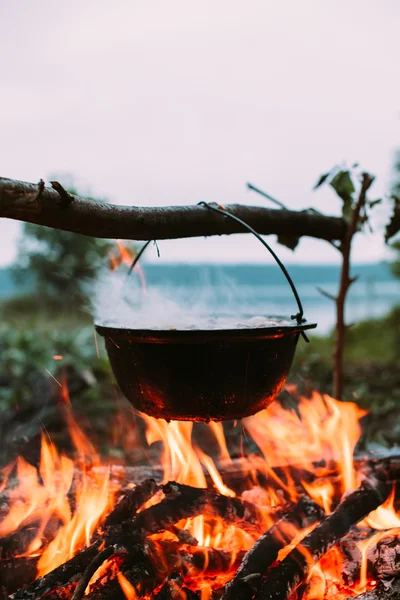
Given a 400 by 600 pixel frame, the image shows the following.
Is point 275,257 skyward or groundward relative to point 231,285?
skyward

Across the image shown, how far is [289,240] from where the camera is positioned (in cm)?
304

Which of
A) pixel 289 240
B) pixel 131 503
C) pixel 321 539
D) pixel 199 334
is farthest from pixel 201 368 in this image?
pixel 289 240

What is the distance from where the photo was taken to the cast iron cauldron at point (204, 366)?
194 cm

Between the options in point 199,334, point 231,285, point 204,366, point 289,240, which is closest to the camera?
point 199,334

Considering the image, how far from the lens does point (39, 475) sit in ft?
9.70

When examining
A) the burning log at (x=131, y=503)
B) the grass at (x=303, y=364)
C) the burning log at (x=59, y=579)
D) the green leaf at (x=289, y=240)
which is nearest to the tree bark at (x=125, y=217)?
the green leaf at (x=289, y=240)

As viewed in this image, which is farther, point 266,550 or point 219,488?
point 219,488

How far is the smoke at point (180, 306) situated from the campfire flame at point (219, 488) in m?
0.67

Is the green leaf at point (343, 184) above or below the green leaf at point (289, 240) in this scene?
above

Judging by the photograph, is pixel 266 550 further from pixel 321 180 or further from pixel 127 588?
pixel 321 180

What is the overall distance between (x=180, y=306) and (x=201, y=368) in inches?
53.2

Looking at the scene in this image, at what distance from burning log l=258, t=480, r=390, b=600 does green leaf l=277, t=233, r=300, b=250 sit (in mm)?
1375

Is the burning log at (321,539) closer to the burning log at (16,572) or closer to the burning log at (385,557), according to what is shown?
the burning log at (385,557)

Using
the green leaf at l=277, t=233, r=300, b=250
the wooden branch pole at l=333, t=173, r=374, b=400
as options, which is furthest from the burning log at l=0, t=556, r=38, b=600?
the wooden branch pole at l=333, t=173, r=374, b=400
